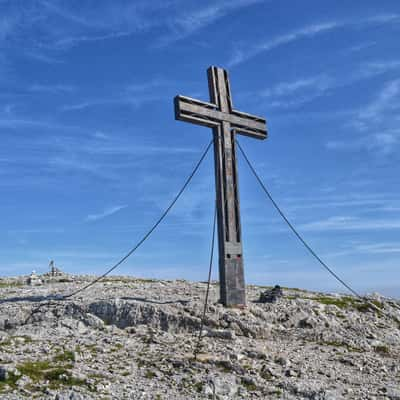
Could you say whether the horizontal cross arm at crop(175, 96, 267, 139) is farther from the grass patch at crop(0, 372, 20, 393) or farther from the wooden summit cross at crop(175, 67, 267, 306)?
the grass patch at crop(0, 372, 20, 393)

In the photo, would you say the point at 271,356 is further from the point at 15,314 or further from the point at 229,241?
the point at 15,314

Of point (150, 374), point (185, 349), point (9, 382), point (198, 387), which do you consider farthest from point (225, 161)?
point (9, 382)

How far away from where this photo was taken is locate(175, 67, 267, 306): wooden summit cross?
16.1m

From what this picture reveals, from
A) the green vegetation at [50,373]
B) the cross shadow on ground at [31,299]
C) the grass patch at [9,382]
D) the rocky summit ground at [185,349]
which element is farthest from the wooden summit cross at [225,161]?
the grass patch at [9,382]

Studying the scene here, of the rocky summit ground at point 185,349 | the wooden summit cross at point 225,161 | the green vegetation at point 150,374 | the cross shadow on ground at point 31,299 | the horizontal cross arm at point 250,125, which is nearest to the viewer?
the rocky summit ground at point 185,349

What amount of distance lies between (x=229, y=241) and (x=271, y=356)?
14.8ft

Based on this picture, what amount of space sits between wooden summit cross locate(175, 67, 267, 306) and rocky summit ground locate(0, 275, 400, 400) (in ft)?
3.57

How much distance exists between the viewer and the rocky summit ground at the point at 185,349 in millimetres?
10703

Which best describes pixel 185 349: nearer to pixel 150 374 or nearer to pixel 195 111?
pixel 150 374

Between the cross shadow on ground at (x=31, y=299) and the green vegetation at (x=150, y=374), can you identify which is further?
the cross shadow on ground at (x=31, y=299)

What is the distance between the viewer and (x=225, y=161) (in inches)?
672

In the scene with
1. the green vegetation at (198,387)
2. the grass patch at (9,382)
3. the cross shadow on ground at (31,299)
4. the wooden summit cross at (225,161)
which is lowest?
the green vegetation at (198,387)

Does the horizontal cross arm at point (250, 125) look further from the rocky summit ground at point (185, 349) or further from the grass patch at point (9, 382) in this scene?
the grass patch at point (9, 382)

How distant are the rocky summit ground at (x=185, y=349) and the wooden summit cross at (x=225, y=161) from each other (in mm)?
1089
